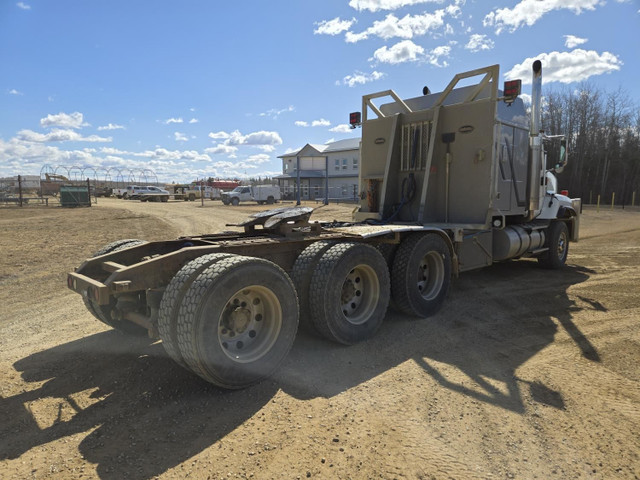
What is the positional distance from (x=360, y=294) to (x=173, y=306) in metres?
2.40

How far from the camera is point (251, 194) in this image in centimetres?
3906

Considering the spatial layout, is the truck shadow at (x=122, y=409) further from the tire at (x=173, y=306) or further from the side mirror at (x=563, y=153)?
the side mirror at (x=563, y=153)

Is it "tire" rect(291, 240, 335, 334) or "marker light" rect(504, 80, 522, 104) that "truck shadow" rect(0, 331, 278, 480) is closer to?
"tire" rect(291, 240, 335, 334)

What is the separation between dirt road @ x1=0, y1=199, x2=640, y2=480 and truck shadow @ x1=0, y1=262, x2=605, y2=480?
1 cm

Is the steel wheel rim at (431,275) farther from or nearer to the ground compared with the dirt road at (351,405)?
farther from the ground

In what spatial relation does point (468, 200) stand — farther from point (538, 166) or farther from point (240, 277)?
point (240, 277)

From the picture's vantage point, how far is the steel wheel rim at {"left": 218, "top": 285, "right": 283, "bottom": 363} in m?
3.63

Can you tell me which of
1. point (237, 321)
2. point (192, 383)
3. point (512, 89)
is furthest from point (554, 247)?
point (192, 383)

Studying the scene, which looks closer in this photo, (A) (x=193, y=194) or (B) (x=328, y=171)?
(B) (x=328, y=171)

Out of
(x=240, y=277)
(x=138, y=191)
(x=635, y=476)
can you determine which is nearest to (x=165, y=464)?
(x=240, y=277)

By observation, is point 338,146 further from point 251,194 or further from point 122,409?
point 122,409

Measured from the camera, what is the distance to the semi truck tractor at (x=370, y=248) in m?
3.41

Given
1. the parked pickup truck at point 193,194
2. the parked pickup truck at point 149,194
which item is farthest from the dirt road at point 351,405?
the parked pickup truck at point 193,194

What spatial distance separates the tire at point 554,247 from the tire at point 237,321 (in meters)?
7.47
